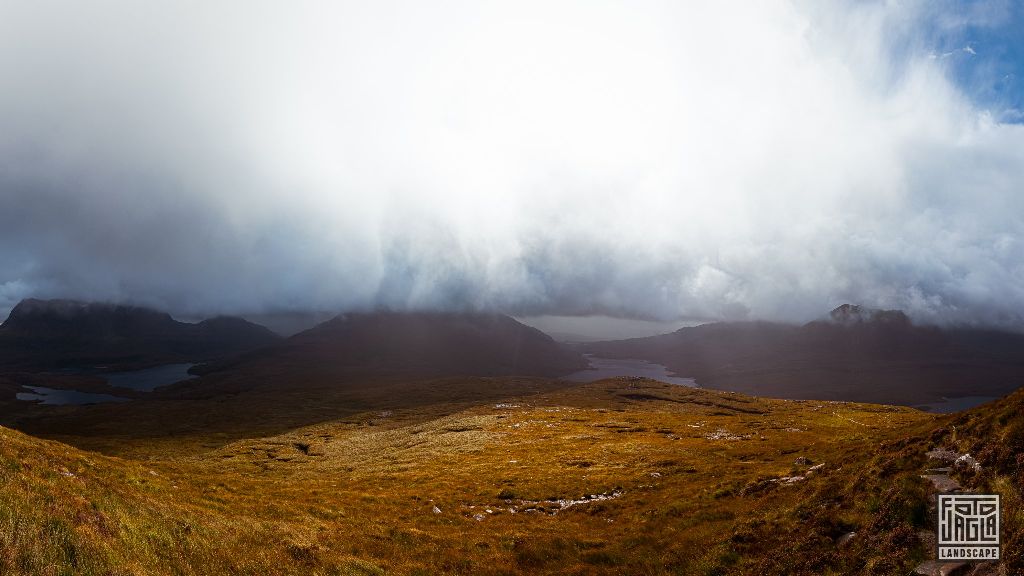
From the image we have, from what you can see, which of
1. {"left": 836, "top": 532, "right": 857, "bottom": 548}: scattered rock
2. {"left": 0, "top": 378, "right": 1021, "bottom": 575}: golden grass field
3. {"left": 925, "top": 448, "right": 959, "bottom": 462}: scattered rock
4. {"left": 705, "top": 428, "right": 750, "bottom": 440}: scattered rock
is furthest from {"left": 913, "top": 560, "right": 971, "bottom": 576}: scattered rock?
{"left": 705, "top": 428, "right": 750, "bottom": 440}: scattered rock

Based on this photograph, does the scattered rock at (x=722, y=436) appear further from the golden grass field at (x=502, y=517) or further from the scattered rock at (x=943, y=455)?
the scattered rock at (x=943, y=455)

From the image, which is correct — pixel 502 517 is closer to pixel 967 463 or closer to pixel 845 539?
pixel 845 539

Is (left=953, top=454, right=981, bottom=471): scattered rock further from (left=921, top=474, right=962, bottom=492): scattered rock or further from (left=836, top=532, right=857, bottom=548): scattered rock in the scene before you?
(left=836, top=532, right=857, bottom=548): scattered rock

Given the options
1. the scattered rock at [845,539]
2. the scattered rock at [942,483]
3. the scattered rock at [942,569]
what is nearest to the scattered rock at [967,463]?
the scattered rock at [942,483]

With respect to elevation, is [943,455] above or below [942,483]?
above

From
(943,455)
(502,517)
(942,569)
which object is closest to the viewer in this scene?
(942,569)

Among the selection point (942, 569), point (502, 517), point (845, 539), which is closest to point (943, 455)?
point (845, 539)

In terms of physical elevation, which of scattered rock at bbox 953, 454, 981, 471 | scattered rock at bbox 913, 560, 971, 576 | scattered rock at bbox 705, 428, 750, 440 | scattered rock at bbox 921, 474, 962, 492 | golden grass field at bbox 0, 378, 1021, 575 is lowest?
scattered rock at bbox 705, 428, 750, 440

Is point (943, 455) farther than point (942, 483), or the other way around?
point (943, 455)

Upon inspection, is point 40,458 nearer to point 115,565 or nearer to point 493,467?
point 115,565

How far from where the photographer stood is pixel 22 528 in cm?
1230

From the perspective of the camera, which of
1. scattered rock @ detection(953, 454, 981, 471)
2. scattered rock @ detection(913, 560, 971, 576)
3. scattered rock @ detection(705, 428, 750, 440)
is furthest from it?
scattered rock @ detection(705, 428, 750, 440)

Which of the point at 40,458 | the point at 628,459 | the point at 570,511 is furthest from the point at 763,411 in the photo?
the point at 40,458

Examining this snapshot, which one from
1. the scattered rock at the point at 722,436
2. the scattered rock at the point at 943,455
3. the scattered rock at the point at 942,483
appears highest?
the scattered rock at the point at 943,455
